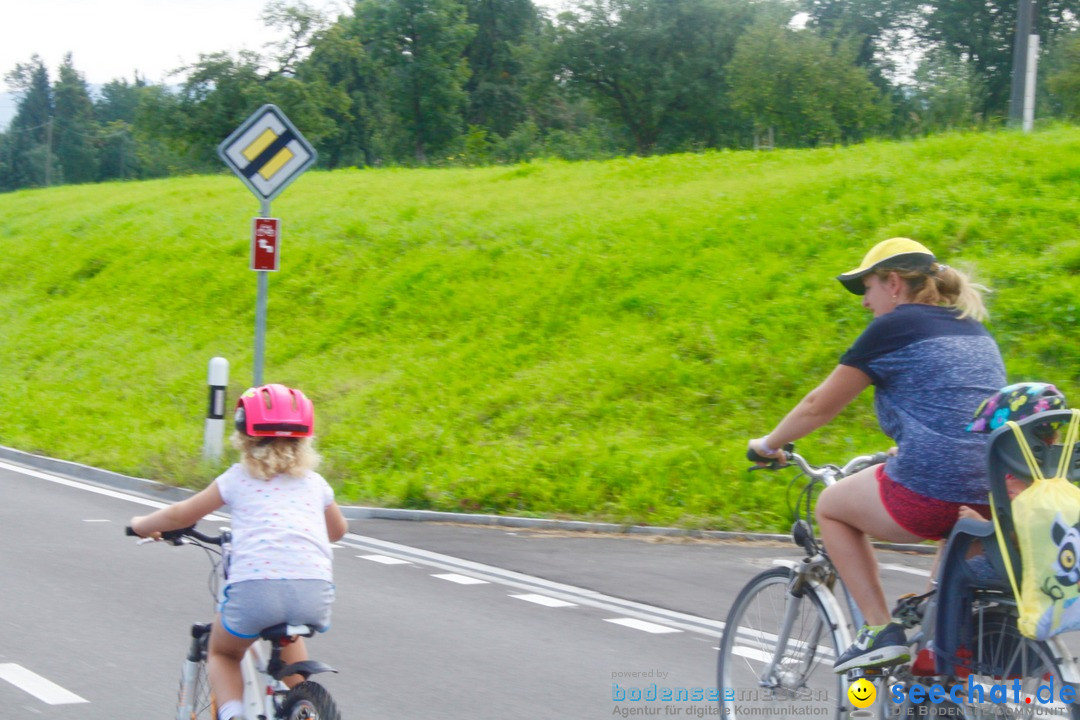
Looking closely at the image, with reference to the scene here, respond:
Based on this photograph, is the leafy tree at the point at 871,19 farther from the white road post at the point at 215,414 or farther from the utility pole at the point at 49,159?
the utility pole at the point at 49,159

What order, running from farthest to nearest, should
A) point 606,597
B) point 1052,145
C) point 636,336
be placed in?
point 1052,145 → point 636,336 → point 606,597

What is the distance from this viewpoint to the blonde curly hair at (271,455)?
3850 mm

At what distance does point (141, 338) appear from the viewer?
2256 cm

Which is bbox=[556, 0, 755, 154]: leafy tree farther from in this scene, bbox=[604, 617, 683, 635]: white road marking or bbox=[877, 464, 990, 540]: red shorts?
bbox=[877, 464, 990, 540]: red shorts

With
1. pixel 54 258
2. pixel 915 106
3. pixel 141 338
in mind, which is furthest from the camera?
pixel 915 106

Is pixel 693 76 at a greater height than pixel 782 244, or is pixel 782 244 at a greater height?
pixel 693 76

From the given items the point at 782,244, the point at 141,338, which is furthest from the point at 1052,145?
the point at 141,338

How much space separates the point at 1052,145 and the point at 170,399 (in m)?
13.1

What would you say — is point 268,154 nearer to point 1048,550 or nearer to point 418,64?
point 1048,550

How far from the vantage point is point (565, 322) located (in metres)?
16.7

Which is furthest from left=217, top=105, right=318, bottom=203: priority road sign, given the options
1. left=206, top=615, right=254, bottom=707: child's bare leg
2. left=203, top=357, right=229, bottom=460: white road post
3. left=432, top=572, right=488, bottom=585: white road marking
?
left=206, top=615, right=254, bottom=707: child's bare leg

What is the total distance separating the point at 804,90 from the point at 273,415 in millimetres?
46791

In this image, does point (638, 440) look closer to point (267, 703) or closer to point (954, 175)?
point (954, 175)

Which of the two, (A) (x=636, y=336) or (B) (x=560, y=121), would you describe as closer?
(A) (x=636, y=336)
